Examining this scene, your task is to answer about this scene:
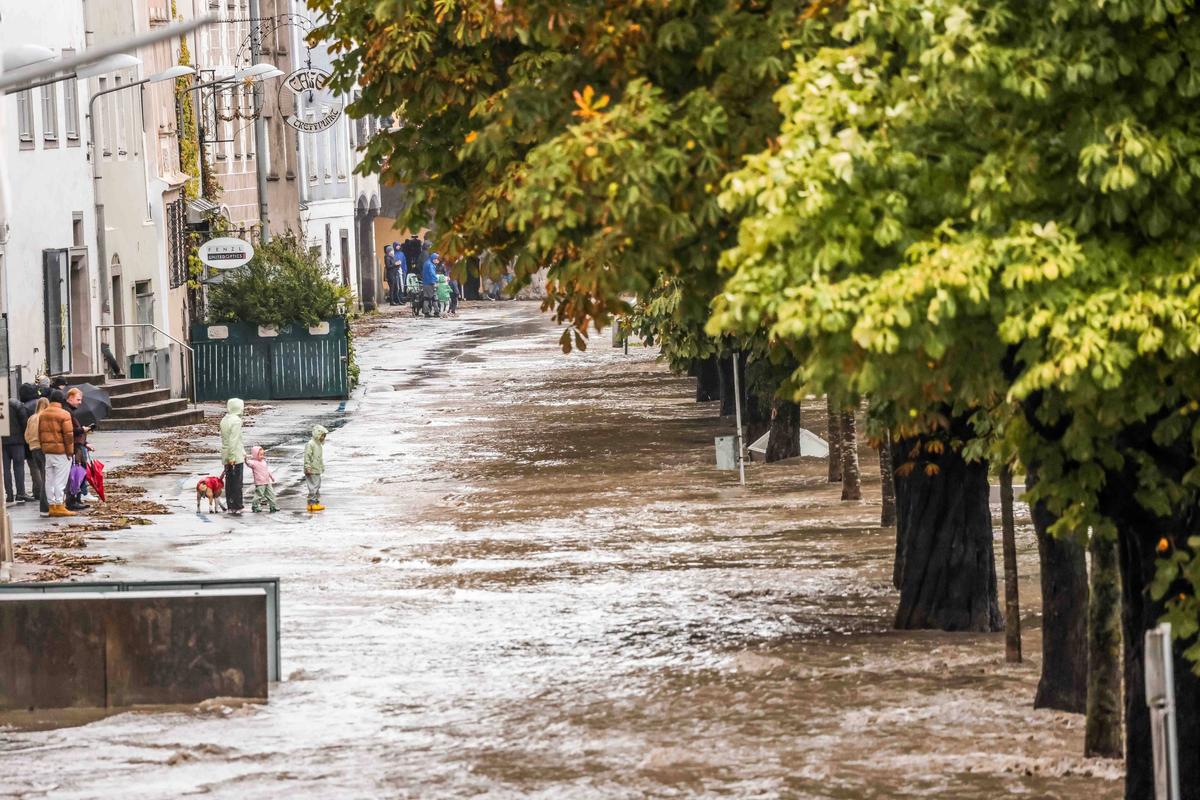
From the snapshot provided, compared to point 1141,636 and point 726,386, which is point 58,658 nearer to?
point 1141,636

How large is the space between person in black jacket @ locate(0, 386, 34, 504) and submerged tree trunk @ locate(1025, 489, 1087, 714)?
51.8 feet

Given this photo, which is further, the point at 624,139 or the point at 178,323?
the point at 178,323

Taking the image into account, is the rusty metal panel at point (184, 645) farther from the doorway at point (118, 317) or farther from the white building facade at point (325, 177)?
the white building facade at point (325, 177)

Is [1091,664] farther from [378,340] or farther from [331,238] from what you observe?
[331,238]

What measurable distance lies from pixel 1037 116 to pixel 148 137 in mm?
38884

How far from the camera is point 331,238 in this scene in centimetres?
7444

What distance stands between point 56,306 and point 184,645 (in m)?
22.9

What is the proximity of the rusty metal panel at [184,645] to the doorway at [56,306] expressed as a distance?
2240 centimetres

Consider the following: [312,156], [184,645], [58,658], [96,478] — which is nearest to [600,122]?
[184,645]

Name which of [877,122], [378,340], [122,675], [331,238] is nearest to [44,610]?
[122,675]

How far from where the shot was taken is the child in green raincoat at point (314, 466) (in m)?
29.7

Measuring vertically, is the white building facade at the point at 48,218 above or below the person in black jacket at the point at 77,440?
above

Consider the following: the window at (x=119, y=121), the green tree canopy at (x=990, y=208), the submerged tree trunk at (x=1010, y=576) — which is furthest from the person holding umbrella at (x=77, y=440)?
the green tree canopy at (x=990, y=208)

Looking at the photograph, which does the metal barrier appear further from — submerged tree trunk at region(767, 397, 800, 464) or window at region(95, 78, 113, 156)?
window at region(95, 78, 113, 156)
